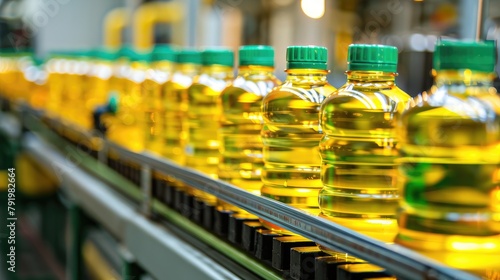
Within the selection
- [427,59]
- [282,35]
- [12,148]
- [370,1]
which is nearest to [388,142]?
[427,59]

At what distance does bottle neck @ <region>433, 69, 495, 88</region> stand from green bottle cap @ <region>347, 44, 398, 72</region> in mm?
137

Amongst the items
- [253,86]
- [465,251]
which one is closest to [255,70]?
[253,86]

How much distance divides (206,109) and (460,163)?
3.13 feet

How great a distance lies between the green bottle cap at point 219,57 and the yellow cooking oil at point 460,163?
830 millimetres

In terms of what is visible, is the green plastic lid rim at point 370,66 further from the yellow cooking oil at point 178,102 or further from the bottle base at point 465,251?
the yellow cooking oil at point 178,102

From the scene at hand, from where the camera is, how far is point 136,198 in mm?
1919

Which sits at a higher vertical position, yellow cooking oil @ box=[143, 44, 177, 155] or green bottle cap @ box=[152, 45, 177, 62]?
green bottle cap @ box=[152, 45, 177, 62]

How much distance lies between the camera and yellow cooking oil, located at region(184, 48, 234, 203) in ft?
5.13

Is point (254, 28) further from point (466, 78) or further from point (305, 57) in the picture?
point (466, 78)

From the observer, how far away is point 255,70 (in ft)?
4.28

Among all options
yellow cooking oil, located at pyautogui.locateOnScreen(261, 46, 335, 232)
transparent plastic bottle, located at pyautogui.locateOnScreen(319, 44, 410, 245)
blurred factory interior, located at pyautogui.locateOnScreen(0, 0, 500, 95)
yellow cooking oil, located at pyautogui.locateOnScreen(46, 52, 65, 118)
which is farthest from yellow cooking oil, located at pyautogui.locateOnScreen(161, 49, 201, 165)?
yellow cooking oil, located at pyautogui.locateOnScreen(46, 52, 65, 118)

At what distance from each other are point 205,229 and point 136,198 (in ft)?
1.88

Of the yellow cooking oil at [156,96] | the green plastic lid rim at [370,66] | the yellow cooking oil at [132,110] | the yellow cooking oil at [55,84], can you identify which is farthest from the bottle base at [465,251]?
the yellow cooking oil at [55,84]

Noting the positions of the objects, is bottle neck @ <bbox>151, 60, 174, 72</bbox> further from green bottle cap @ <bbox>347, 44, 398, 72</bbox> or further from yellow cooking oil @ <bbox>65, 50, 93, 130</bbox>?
green bottle cap @ <bbox>347, 44, 398, 72</bbox>
